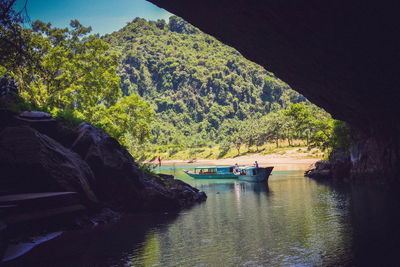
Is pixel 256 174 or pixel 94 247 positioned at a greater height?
pixel 256 174

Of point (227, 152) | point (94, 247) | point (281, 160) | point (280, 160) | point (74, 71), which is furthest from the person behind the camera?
point (227, 152)

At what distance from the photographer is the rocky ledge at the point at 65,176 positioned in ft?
46.2

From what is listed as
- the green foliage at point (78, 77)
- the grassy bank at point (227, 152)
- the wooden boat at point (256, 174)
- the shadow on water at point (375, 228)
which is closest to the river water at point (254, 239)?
the shadow on water at point (375, 228)

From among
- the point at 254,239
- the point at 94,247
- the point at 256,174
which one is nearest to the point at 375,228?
the point at 254,239

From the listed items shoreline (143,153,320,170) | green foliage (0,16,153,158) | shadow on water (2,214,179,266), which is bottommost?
shadow on water (2,214,179,266)

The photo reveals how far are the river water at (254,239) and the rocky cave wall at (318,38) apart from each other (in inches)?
288

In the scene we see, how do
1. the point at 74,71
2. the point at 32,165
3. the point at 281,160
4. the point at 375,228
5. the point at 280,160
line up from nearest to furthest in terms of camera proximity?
the point at 32,165, the point at 375,228, the point at 74,71, the point at 281,160, the point at 280,160

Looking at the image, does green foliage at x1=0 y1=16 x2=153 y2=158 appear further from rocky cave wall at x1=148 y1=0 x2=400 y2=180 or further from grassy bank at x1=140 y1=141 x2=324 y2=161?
grassy bank at x1=140 y1=141 x2=324 y2=161

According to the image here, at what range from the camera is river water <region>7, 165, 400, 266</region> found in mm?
11508

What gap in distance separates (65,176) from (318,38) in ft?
45.1

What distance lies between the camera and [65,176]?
16.2m

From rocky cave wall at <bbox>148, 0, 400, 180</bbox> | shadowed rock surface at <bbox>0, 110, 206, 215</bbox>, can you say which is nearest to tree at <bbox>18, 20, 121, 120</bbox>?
shadowed rock surface at <bbox>0, 110, 206, 215</bbox>

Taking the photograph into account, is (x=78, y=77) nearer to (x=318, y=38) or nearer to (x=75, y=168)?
(x=75, y=168)

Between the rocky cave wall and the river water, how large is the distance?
731cm
